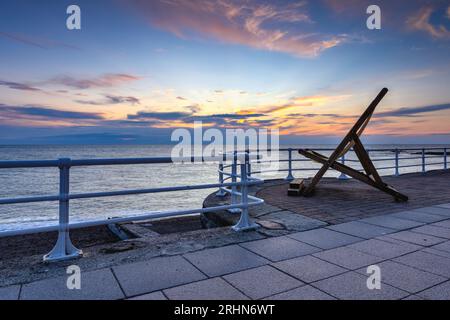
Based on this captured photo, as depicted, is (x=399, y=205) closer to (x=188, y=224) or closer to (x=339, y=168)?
(x=339, y=168)

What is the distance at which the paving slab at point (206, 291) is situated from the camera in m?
2.72

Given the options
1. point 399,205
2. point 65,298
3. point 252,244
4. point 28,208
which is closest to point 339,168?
point 399,205

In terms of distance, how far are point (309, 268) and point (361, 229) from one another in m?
1.96

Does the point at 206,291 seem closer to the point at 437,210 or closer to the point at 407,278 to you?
the point at 407,278

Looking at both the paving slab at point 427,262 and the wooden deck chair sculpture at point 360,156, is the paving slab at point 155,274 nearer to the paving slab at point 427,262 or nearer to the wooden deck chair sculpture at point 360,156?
the paving slab at point 427,262

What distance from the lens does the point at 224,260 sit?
3.60 meters

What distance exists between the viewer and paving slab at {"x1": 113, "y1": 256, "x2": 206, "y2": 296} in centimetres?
292

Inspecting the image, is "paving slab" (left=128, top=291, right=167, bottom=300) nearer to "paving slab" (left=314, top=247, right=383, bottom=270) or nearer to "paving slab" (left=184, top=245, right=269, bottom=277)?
"paving slab" (left=184, top=245, right=269, bottom=277)

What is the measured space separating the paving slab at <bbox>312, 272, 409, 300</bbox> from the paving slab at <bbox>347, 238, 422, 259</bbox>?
2.82 feet

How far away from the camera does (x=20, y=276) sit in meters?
3.13

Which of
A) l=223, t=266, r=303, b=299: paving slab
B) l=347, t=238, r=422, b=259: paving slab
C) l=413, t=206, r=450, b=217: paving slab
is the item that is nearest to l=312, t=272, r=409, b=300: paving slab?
l=223, t=266, r=303, b=299: paving slab

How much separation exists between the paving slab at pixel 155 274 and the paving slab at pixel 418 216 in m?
4.31

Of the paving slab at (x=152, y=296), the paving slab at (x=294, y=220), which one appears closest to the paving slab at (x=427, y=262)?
the paving slab at (x=294, y=220)
